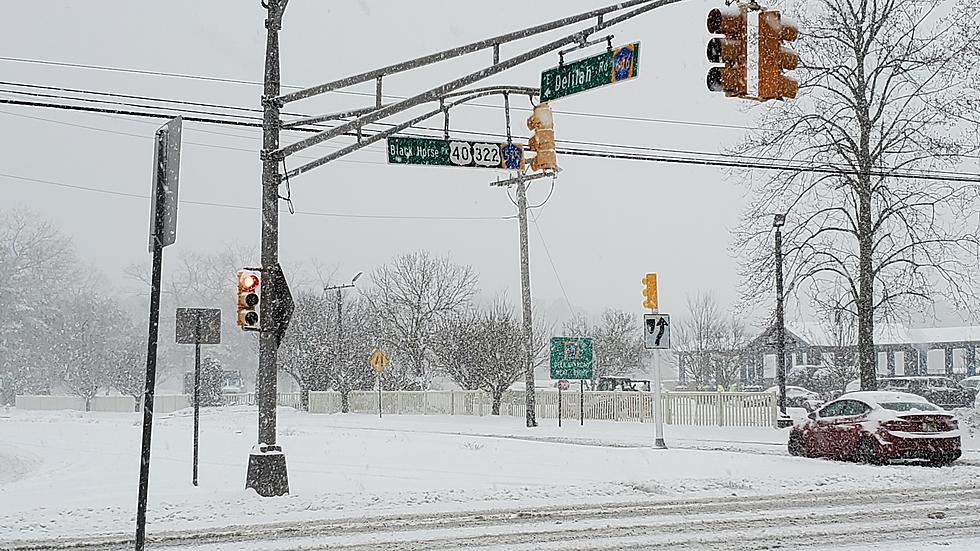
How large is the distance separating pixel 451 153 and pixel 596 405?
74.6ft

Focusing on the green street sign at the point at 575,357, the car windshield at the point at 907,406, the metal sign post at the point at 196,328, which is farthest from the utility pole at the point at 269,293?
the green street sign at the point at 575,357

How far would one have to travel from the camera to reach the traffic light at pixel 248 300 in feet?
44.7

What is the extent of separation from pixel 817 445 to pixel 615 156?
734cm

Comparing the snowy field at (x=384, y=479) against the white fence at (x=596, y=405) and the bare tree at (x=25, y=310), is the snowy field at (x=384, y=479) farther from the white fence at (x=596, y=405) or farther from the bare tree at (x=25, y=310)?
the bare tree at (x=25, y=310)

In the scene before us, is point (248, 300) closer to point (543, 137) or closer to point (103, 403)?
point (543, 137)

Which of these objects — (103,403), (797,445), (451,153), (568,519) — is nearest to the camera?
(568,519)

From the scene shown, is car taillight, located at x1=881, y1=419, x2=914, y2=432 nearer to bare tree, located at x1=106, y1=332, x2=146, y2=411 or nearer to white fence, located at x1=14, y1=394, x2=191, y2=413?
white fence, located at x1=14, y1=394, x2=191, y2=413

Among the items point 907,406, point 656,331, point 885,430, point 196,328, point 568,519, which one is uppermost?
point 656,331

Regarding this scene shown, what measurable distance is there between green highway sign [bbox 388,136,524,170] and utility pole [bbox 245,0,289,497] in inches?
72.2

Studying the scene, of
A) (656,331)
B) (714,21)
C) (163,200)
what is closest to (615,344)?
(656,331)

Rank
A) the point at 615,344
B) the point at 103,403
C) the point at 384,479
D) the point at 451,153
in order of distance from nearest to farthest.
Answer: the point at 451,153 → the point at 384,479 → the point at 103,403 → the point at 615,344

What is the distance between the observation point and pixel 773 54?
11.4 m

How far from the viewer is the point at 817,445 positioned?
68.1 ft

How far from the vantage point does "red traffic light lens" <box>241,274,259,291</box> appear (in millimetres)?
13656
